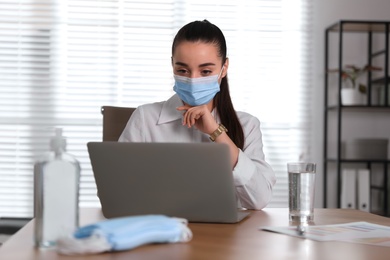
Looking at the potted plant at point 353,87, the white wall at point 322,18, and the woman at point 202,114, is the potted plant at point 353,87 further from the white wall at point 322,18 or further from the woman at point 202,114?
the woman at point 202,114

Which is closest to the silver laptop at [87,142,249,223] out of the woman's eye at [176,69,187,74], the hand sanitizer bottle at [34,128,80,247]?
the hand sanitizer bottle at [34,128,80,247]

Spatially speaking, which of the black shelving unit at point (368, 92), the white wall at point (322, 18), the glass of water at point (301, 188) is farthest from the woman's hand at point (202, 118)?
the white wall at point (322, 18)

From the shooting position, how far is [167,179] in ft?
4.36

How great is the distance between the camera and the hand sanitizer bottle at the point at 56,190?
3.41 ft

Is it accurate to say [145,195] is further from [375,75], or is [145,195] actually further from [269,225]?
[375,75]

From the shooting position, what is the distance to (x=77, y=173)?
106cm

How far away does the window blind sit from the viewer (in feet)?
13.4

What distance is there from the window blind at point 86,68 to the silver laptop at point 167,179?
2747mm

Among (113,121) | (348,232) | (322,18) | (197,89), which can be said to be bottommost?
(348,232)

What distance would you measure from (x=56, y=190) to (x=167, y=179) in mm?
324

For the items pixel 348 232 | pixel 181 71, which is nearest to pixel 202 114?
pixel 181 71

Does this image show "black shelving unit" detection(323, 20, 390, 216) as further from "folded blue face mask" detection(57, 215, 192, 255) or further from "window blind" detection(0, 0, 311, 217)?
"folded blue face mask" detection(57, 215, 192, 255)

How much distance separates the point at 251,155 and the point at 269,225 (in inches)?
25.6

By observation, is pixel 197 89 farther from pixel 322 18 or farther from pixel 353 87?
pixel 322 18
